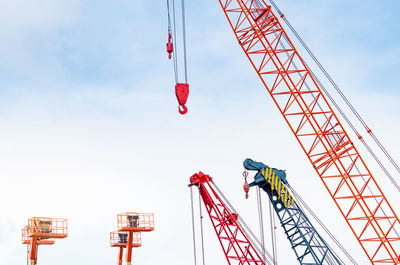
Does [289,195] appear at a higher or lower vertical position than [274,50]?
lower

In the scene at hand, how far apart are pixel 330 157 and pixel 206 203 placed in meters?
14.6

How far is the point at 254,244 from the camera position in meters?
60.0

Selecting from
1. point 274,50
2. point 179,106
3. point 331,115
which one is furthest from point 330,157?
point 179,106

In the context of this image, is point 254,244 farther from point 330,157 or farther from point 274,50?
point 274,50

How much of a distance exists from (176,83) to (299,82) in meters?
12.1

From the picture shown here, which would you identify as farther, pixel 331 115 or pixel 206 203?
pixel 206 203

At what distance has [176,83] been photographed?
4962cm

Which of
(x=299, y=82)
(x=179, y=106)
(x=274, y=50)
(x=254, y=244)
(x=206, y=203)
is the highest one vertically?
(x=274, y=50)

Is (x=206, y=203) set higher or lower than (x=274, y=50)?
lower

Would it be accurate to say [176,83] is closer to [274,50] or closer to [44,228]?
[274,50]

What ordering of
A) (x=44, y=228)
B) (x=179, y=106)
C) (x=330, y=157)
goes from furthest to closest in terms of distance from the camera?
(x=44, y=228)
(x=330, y=157)
(x=179, y=106)

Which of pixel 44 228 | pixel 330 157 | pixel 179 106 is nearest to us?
pixel 179 106

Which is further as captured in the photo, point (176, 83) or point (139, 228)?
point (139, 228)

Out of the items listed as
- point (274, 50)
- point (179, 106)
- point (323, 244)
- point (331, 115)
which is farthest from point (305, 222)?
point (179, 106)
